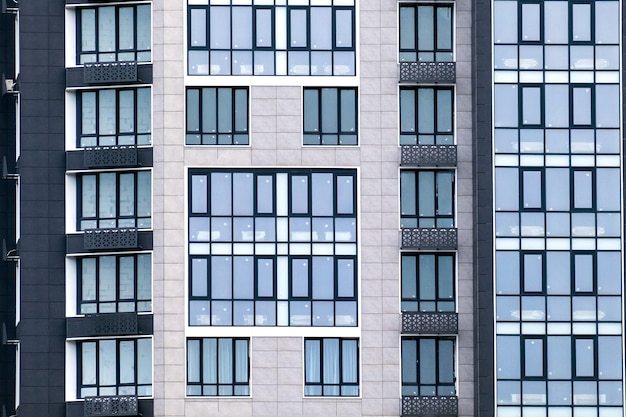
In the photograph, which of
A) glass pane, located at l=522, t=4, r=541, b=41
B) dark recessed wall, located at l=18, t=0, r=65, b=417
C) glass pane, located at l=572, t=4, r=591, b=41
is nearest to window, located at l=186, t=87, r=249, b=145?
dark recessed wall, located at l=18, t=0, r=65, b=417

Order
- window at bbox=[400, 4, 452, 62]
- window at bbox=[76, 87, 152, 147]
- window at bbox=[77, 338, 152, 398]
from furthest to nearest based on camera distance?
window at bbox=[400, 4, 452, 62], window at bbox=[76, 87, 152, 147], window at bbox=[77, 338, 152, 398]

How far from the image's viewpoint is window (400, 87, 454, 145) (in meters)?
69.1

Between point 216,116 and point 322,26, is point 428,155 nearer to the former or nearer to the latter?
point 322,26

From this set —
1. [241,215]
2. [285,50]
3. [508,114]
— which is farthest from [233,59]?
[508,114]

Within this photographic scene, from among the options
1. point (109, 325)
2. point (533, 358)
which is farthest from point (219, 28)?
point (533, 358)

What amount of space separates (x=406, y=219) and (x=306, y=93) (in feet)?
22.9

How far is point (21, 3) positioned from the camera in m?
69.6

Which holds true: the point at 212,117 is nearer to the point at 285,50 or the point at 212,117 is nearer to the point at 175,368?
the point at 285,50

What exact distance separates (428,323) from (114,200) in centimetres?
1454

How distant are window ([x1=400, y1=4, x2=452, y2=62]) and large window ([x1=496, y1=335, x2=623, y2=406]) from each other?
1308 centimetres

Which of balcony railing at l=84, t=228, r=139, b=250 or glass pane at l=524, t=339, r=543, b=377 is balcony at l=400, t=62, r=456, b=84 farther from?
balcony railing at l=84, t=228, r=139, b=250

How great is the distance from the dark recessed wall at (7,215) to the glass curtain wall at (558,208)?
23.0 m

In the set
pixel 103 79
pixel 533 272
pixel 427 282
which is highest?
pixel 103 79

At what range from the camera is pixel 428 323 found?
67500 millimetres
